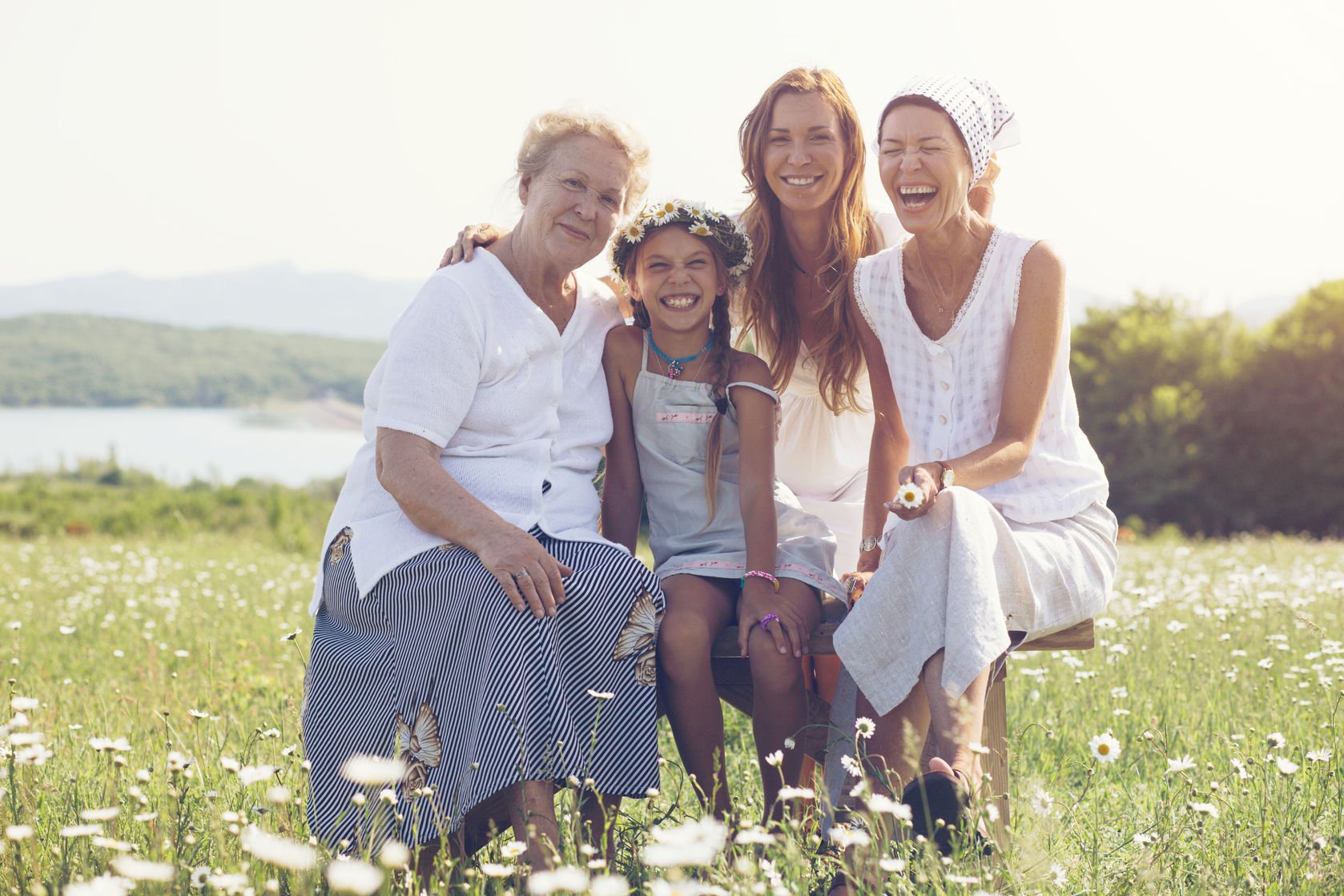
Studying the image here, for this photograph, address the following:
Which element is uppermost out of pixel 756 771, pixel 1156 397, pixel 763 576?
pixel 763 576

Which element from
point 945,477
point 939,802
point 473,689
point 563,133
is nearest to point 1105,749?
point 939,802

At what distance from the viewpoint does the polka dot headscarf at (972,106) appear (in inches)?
128

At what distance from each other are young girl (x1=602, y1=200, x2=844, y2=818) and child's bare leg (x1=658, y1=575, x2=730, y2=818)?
22 mm

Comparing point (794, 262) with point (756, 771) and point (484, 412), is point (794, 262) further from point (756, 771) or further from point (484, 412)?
point (756, 771)

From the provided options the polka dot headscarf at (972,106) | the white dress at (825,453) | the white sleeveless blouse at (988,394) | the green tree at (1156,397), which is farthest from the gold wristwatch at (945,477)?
the green tree at (1156,397)

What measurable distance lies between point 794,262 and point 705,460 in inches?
35.1

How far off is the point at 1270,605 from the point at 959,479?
324 cm

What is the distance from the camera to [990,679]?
303cm

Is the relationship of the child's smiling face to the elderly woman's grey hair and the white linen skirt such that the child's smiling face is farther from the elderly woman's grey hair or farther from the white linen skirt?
the white linen skirt

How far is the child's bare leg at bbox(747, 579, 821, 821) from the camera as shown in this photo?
305cm

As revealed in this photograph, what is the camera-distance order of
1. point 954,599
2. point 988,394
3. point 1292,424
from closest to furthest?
1. point 954,599
2. point 988,394
3. point 1292,424

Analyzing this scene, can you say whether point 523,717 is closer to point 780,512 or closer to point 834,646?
point 834,646

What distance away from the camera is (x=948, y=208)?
10.8ft

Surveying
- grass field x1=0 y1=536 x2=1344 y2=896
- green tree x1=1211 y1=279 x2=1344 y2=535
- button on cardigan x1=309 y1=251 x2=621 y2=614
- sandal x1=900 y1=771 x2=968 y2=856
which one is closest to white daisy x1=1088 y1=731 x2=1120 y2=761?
grass field x1=0 y1=536 x2=1344 y2=896
